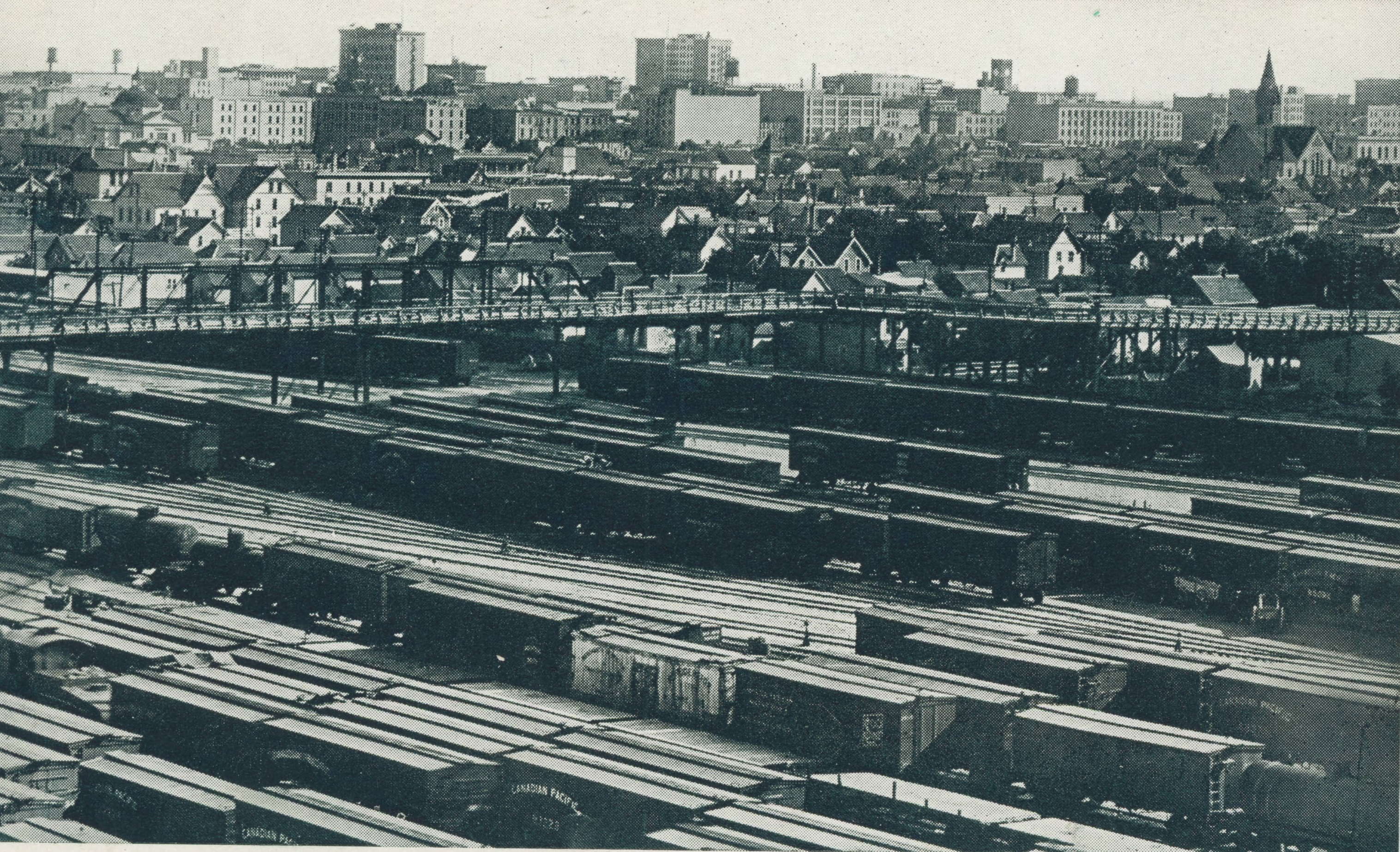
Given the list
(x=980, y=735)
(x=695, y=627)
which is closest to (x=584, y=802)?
(x=980, y=735)

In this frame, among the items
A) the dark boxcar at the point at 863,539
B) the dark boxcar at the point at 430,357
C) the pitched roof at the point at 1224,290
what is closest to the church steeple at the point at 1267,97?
the pitched roof at the point at 1224,290

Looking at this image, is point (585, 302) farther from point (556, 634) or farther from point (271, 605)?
point (556, 634)

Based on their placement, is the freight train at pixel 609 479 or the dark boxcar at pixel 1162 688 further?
the freight train at pixel 609 479

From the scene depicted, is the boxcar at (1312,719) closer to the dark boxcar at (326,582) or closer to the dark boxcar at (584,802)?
the dark boxcar at (584,802)

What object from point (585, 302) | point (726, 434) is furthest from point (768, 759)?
point (585, 302)

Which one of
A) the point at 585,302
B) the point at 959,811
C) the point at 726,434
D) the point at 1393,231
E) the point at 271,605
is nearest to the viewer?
the point at 959,811

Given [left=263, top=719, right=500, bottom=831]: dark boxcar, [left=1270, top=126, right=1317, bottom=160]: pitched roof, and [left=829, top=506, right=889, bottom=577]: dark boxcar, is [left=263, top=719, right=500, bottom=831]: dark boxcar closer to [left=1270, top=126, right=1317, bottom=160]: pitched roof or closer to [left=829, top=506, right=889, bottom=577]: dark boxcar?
[left=829, top=506, right=889, bottom=577]: dark boxcar
